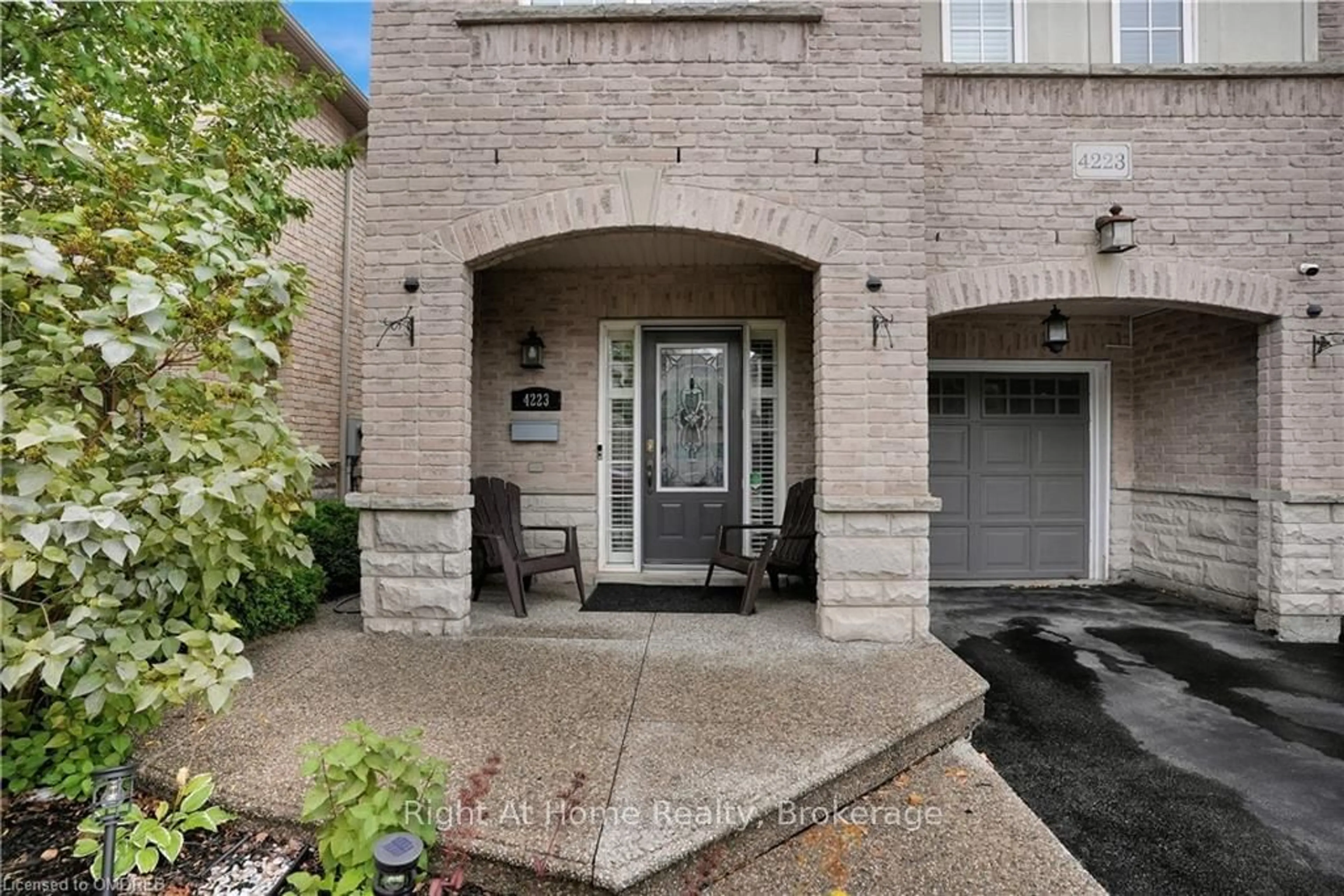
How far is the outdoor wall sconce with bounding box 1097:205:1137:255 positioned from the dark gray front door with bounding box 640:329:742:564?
264 centimetres

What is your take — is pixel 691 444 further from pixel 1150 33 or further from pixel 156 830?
pixel 1150 33

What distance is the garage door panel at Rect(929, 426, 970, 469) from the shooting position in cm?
583

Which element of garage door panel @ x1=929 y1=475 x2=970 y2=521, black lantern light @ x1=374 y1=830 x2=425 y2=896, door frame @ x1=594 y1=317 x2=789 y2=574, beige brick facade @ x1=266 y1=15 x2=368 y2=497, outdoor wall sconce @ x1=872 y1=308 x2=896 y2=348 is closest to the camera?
black lantern light @ x1=374 y1=830 x2=425 y2=896

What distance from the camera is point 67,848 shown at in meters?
1.96

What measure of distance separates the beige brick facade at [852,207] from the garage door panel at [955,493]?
74.8 inches

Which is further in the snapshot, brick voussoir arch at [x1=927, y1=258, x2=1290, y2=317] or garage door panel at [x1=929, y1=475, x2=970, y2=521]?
garage door panel at [x1=929, y1=475, x2=970, y2=521]

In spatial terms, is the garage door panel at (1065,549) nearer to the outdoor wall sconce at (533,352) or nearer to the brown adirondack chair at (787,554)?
the brown adirondack chair at (787,554)

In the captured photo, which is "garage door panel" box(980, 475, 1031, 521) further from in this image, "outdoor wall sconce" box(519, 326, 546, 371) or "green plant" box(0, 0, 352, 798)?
"green plant" box(0, 0, 352, 798)


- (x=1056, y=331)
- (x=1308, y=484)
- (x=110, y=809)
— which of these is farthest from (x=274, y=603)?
(x=1308, y=484)

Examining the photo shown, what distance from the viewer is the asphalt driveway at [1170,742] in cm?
215

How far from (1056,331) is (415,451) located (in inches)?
189

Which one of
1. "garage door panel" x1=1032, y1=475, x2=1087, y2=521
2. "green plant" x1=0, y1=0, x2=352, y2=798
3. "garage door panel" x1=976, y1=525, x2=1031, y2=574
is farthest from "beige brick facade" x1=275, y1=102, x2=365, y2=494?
"garage door panel" x1=1032, y1=475, x2=1087, y2=521

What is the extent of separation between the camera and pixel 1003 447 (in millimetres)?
5844

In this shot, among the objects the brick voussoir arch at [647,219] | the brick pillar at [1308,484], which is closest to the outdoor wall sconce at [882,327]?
the brick voussoir arch at [647,219]
